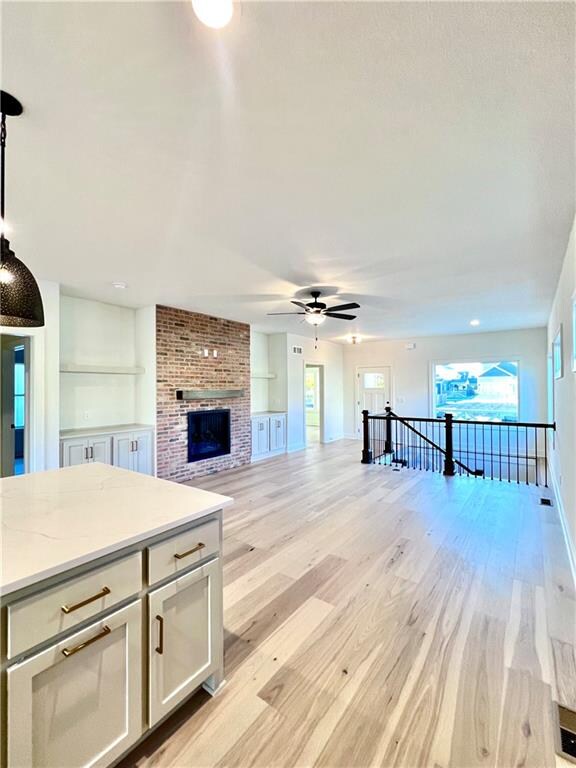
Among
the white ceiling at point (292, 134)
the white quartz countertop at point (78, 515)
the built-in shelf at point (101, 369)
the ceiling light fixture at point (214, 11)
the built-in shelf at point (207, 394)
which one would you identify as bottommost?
the white quartz countertop at point (78, 515)

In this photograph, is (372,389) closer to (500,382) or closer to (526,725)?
(500,382)

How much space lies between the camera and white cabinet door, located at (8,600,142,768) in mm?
1051

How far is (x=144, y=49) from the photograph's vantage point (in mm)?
1238

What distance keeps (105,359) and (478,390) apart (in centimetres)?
797

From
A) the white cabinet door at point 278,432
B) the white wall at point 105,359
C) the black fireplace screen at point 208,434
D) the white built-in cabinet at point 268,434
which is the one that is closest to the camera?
the white wall at point 105,359

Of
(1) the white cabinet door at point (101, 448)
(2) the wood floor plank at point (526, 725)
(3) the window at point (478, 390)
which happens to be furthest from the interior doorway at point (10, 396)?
(3) the window at point (478, 390)

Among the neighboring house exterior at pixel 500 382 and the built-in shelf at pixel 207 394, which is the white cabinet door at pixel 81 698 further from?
the neighboring house exterior at pixel 500 382

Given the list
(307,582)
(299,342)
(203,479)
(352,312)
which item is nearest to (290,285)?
(352,312)

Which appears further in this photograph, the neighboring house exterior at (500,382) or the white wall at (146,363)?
the neighboring house exterior at (500,382)

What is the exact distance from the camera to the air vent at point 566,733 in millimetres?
1385

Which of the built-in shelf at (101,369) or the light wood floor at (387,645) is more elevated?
the built-in shelf at (101,369)

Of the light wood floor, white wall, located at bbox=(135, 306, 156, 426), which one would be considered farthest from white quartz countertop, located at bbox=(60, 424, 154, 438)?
the light wood floor

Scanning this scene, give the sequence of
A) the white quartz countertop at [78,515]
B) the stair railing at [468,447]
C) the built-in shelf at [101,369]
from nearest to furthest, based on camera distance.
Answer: the white quartz countertop at [78,515], the built-in shelf at [101,369], the stair railing at [468,447]

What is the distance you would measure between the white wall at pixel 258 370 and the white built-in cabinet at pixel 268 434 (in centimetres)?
52
